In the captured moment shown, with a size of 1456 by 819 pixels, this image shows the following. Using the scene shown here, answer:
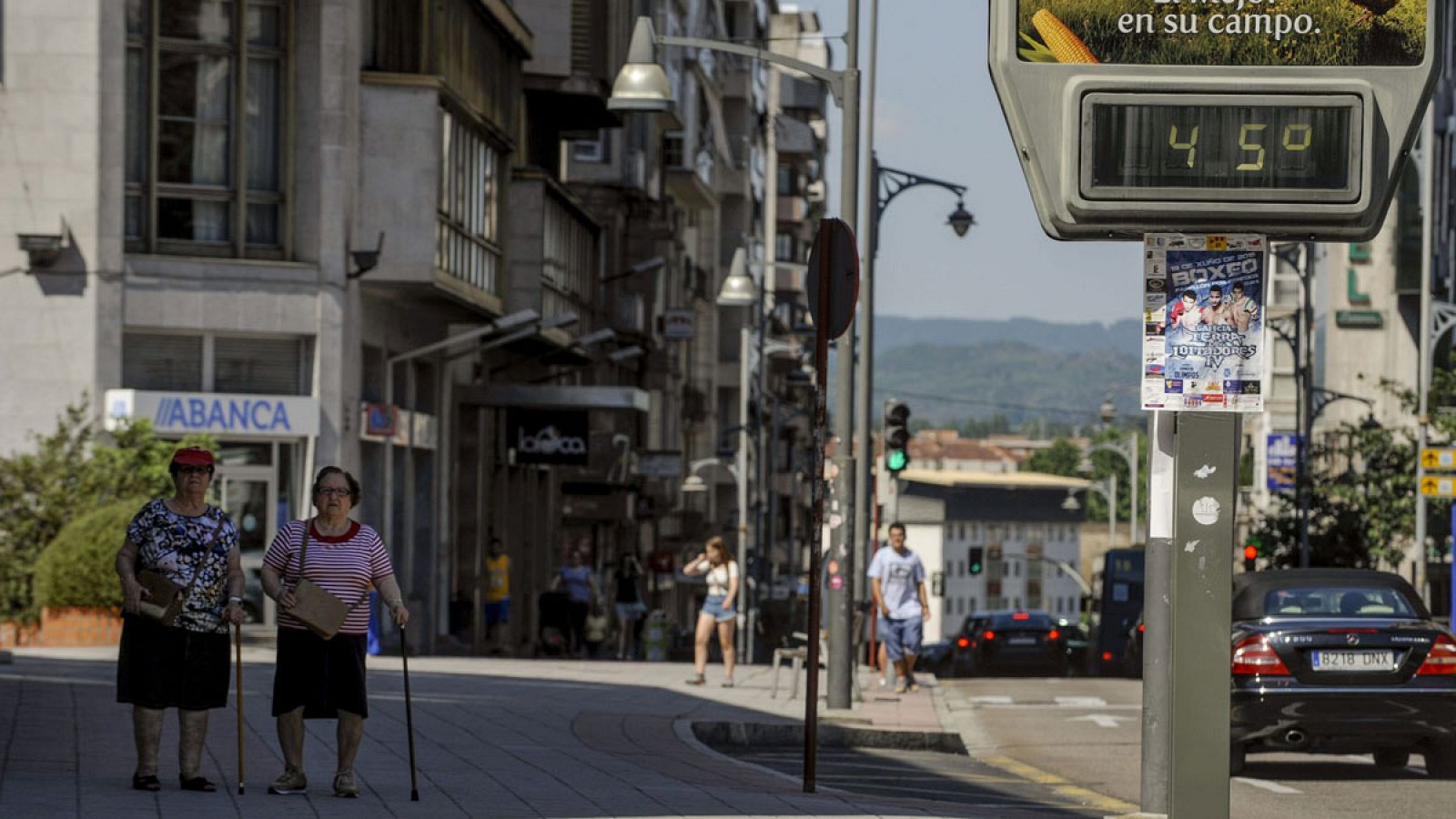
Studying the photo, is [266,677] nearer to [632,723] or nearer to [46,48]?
[632,723]

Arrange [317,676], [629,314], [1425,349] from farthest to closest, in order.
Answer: [629,314] < [1425,349] < [317,676]

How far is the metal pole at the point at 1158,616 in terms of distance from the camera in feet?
28.3

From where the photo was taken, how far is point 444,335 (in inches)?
1662

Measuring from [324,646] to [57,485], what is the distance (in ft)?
63.9

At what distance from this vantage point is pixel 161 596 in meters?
12.5

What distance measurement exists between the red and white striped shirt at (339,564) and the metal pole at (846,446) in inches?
401

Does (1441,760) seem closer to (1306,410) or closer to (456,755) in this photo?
(456,755)

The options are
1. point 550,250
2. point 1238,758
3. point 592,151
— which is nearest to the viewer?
point 1238,758

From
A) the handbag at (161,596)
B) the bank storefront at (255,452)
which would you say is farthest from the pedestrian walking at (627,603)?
the handbag at (161,596)

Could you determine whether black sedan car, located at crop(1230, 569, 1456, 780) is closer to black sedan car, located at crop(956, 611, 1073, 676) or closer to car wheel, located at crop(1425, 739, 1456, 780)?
car wheel, located at crop(1425, 739, 1456, 780)

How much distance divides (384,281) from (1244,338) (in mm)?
27987

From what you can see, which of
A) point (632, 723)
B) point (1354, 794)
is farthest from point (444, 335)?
point (1354, 794)

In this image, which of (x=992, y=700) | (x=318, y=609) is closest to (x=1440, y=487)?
(x=992, y=700)

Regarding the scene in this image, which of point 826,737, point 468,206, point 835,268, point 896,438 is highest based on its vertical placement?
point 468,206
